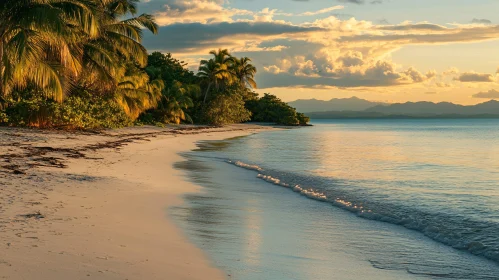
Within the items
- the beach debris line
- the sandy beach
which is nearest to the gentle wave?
the sandy beach

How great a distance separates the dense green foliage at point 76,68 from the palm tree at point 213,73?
28.0 feet

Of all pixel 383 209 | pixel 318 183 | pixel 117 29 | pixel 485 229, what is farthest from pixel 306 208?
pixel 117 29

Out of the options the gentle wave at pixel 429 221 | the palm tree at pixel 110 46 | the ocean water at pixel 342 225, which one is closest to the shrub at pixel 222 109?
the palm tree at pixel 110 46

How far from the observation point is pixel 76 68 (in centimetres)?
2528

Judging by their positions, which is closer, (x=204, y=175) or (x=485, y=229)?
(x=485, y=229)

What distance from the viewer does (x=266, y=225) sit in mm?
7309

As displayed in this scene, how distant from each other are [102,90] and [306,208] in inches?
1021

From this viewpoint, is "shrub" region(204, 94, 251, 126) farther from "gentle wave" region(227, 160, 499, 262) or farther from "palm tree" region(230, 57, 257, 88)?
"gentle wave" region(227, 160, 499, 262)

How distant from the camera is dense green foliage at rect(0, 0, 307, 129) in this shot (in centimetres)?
1802

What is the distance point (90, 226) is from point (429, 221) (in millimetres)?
5917

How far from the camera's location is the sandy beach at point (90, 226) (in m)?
4.38

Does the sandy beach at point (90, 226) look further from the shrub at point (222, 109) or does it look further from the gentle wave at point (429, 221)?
the shrub at point (222, 109)

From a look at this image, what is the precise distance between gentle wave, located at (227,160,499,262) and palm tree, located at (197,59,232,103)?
5403cm

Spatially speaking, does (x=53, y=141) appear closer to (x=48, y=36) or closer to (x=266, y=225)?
(x=48, y=36)
